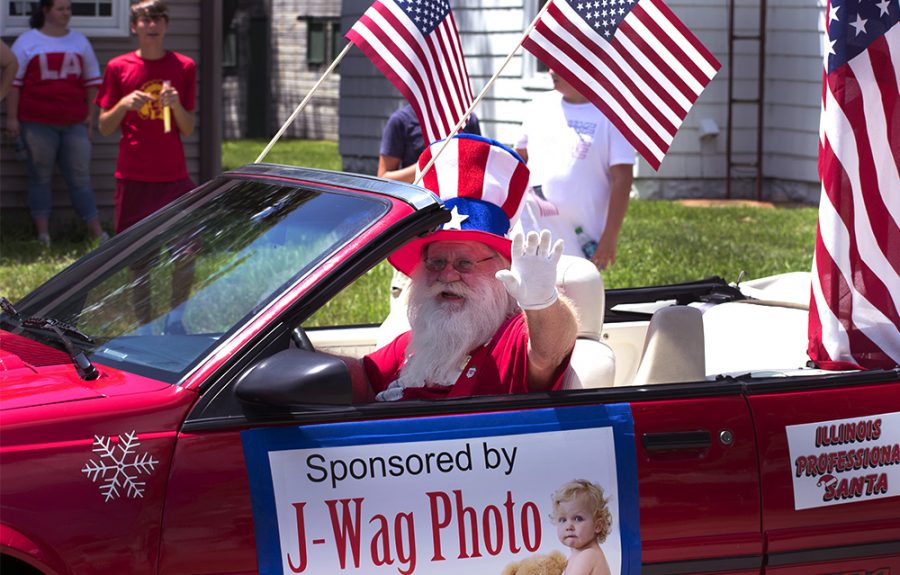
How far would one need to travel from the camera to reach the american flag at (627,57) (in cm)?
438

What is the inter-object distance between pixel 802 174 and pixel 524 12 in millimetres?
3845

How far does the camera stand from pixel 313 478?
3031 mm

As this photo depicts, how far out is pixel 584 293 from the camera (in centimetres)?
428

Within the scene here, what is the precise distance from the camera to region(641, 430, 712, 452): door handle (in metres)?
3.26

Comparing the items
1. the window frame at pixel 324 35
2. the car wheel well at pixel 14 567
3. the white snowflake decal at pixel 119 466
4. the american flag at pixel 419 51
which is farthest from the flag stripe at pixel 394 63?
the window frame at pixel 324 35

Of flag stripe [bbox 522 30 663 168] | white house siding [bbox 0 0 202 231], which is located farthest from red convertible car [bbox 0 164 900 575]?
white house siding [bbox 0 0 202 231]

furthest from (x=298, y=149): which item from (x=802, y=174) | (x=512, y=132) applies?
(x=802, y=174)

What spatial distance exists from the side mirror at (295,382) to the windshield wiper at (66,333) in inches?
14.9

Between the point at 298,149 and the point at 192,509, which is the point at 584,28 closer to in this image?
the point at 192,509

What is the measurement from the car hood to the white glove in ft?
2.93

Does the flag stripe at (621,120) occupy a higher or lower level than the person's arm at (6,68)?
lower

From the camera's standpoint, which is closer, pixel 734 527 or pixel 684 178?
pixel 734 527

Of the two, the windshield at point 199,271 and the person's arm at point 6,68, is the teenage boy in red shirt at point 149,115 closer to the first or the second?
the person's arm at point 6,68

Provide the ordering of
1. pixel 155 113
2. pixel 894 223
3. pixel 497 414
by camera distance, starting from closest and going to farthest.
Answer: pixel 497 414, pixel 894 223, pixel 155 113
